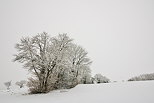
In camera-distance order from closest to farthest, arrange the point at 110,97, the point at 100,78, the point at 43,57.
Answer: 1. the point at 110,97
2. the point at 43,57
3. the point at 100,78

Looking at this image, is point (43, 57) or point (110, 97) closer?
point (110, 97)

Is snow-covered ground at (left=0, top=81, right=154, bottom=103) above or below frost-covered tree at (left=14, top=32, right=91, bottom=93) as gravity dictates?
below

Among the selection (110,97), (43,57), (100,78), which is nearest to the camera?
(110,97)

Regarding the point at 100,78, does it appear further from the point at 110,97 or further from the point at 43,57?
the point at 110,97

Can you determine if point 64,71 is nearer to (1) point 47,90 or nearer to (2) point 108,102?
(1) point 47,90

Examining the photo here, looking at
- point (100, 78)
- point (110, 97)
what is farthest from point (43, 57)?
point (100, 78)

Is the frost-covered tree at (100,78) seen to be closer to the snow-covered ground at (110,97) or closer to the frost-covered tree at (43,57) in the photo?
the frost-covered tree at (43,57)

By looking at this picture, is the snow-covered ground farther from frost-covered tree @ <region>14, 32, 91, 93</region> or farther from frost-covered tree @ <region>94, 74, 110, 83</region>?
frost-covered tree @ <region>94, 74, 110, 83</region>

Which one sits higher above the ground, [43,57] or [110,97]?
[43,57]

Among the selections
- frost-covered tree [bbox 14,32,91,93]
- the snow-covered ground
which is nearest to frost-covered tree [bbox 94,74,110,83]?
frost-covered tree [bbox 14,32,91,93]

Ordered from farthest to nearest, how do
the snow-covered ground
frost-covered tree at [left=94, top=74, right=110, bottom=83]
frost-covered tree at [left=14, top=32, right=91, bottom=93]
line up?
frost-covered tree at [left=94, top=74, right=110, bottom=83] < frost-covered tree at [left=14, top=32, right=91, bottom=93] < the snow-covered ground

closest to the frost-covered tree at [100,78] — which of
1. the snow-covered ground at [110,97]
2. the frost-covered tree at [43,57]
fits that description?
the frost-covered tree at [43,57]

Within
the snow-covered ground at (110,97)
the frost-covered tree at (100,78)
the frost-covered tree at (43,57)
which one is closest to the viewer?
the snow-covered ground at (110,97)

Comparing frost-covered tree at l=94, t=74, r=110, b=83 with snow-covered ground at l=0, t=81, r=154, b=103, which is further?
frost-covered tree at l=94, t=74, r=110, b=83
